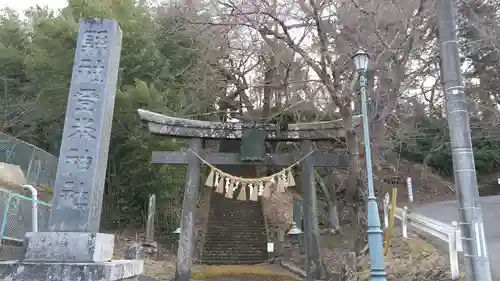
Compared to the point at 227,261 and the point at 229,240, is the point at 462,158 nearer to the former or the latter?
the point at 227,261

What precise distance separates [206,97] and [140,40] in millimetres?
3612

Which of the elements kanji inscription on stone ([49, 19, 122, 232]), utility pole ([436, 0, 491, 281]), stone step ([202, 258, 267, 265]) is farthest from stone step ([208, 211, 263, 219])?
utility pole ([436, 0, 491, 281])

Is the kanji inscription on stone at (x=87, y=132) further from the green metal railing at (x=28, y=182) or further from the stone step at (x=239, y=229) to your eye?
the stone step at (x=239, y=229)

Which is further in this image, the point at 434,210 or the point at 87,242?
the point at 434,210

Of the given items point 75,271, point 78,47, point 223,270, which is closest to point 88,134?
point 78,47

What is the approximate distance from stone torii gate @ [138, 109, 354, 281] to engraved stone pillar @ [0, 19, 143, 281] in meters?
5.45

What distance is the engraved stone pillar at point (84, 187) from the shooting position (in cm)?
481

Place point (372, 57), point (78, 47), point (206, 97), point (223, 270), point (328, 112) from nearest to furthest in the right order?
1. point (78, 47)
2. point (372, 57)
3. point (328, 112)
4. point (223, 270)
5. point (206, 97)

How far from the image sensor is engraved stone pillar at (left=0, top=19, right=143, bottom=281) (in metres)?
4.81

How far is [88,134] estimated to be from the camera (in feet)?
19.5

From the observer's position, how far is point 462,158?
646 cm

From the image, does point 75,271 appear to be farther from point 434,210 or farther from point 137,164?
point 434,210

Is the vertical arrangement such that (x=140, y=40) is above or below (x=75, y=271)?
above

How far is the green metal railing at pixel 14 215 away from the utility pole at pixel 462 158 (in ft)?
26.2
